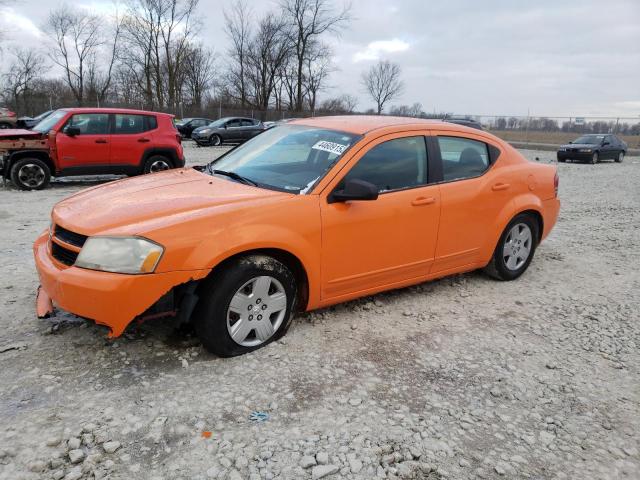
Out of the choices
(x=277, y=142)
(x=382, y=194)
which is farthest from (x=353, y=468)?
(x=277, y=142)

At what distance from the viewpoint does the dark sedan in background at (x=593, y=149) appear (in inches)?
834

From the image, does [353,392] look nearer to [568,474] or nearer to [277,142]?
[568,474]

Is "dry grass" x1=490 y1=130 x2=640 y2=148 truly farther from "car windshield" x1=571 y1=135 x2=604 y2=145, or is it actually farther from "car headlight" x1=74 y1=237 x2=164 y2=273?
"car headlight" x1=74 y1=237 x2=164 y2=273

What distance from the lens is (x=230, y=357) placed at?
3.28 metres

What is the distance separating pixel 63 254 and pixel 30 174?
8.06m

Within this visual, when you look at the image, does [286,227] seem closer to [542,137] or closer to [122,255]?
[122,255]

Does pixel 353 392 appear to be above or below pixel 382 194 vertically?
below

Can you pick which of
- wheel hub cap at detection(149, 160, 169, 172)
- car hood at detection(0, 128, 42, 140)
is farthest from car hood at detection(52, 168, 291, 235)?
wheel hub cap at detection(149, 160, 169, 172)

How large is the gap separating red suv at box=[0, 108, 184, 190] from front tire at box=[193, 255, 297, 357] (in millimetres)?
8322

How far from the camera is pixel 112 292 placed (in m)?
2.81

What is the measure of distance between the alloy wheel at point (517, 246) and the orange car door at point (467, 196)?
0.37 meters

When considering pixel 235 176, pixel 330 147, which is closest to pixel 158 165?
pixel 235 176

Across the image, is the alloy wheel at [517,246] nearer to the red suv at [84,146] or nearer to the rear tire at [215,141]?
the red suv at [84,146]

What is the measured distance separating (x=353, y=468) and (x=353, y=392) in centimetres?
64
